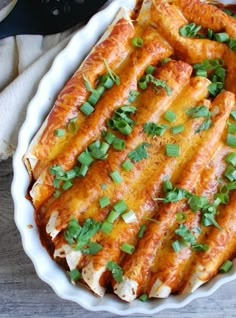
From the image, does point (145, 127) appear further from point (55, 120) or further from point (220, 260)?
point (220, 260)

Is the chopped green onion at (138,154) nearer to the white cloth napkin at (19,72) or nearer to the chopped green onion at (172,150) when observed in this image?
the chopped green onion at (172,150)

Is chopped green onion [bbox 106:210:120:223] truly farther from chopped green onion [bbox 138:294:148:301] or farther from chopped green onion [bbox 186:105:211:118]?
chopped green onion [bbox 186:105:211:118]

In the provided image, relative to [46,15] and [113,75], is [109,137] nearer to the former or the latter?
[113,75]

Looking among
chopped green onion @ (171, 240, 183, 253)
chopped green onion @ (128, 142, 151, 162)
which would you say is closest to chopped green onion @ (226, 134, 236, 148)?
chopped green onion @ (128, 142, 151, 162)

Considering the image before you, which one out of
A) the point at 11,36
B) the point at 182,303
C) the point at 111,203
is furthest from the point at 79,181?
the point at 11,36

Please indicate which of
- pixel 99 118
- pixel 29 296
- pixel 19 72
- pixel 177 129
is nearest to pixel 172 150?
pixel 177 129
